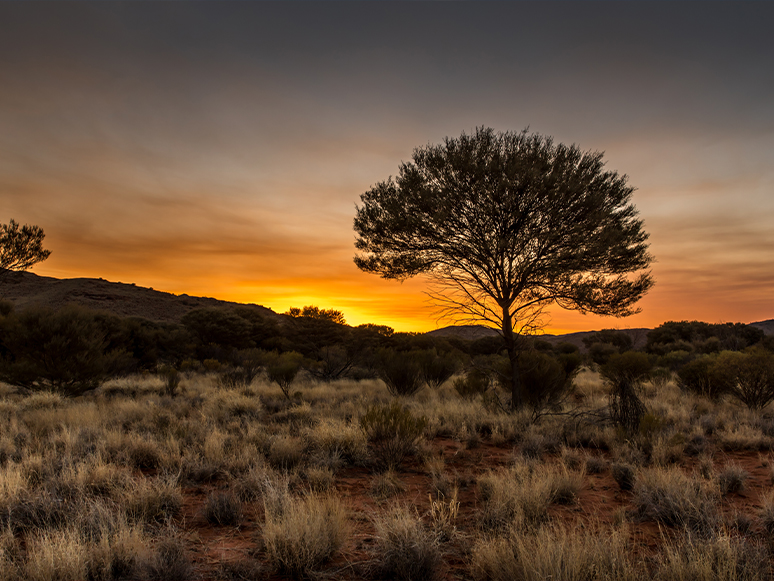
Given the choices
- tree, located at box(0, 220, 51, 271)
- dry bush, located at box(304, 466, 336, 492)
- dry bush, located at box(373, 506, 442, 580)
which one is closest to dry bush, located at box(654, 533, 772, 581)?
dry bush, located at box(373, 506, 442, 580)

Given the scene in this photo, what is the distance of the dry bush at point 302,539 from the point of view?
3400 mm

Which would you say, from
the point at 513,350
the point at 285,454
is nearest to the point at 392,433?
the point at 285,454

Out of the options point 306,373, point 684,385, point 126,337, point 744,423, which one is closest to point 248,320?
point 126,337

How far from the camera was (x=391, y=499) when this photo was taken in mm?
5184

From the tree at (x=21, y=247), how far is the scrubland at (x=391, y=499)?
99.9ft

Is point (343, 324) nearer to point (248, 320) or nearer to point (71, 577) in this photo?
point (248, 320)

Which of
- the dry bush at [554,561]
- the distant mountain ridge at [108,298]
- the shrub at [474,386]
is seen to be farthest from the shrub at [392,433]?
the distant mountain ridge at [108,298]

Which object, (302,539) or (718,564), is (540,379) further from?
(302,539)

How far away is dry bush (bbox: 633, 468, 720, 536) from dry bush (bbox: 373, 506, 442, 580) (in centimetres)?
258

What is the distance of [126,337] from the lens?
28.0 metres

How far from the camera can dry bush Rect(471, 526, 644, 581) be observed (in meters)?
2.88

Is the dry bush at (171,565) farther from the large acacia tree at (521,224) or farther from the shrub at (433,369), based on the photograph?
the shrub at (433,369)

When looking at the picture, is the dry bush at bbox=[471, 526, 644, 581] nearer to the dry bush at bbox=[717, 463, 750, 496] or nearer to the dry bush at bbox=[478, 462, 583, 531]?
the dry bush at bbox=[478, 462, 583, 531]

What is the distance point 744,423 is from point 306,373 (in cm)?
2177
